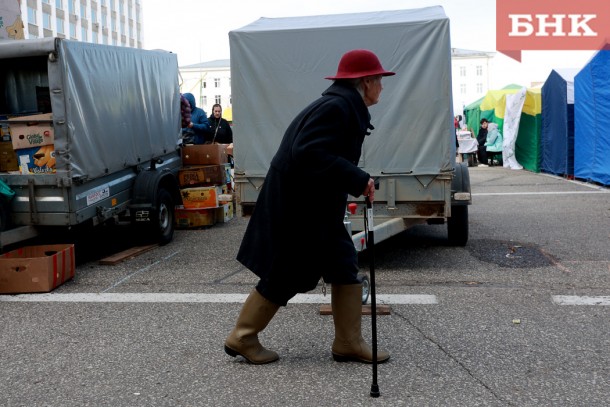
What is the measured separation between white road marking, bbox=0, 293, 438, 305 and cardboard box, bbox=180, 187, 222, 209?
14.2ft

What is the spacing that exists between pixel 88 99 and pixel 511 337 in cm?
548

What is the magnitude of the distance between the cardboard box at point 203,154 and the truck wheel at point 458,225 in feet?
14.0

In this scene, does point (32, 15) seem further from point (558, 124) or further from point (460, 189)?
point (460, 189)

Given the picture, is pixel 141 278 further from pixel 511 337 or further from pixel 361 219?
pixel 511 337

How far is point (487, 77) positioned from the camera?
340ft

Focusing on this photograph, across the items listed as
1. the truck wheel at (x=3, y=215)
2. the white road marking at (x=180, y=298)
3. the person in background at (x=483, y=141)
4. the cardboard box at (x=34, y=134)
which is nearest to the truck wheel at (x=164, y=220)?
the cardboard box at (x=34, y=134)

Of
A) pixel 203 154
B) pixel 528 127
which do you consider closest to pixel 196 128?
pixel 203 154

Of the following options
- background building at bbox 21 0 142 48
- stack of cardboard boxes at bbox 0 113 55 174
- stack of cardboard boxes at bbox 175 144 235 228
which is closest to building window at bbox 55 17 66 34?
background building at bbox 21 0 142 48

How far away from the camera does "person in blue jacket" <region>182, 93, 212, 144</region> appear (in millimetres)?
12820

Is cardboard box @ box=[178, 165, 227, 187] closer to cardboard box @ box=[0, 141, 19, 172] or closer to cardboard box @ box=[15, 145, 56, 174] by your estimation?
cardboard box @ box=[0, 141, 19, 172]

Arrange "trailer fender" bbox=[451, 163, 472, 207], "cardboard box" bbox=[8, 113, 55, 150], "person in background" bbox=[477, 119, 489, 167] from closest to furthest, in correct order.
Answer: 1. "cardboard box" bbox=[8, 113, 55, 150]
2. "trailer fender" bbox=[451, 163, 472, 207]
3. "person in background" bbox=[477, 119, 489, 167]

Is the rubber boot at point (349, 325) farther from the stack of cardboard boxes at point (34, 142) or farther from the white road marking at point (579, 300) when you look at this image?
the stack of cardboard boxes at point (34, 142)

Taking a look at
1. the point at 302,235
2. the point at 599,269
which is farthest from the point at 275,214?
the point at 599,269

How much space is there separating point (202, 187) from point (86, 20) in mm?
78492
